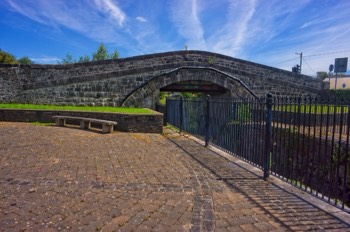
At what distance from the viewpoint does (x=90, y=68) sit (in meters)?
16.6

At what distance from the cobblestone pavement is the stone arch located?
10.1 metres

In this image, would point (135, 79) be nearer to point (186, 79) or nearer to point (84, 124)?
point (186, 79)

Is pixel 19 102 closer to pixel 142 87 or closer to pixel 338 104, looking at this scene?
pixel 142 87

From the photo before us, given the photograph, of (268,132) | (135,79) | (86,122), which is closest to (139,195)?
(268,132)

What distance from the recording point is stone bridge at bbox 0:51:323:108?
52.9 ft

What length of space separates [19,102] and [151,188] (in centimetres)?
1462

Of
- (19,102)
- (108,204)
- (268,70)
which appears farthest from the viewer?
(268,70)

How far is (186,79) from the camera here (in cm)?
1802

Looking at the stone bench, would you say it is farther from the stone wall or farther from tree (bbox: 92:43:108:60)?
tree (bbox: 92:43:108:60)

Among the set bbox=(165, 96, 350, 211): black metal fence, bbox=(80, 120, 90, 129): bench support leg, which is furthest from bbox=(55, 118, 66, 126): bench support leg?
bbox=(165, 96, 350, 211): black metal fence

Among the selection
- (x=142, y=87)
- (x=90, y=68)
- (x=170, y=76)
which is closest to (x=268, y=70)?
(x=170, y=76)

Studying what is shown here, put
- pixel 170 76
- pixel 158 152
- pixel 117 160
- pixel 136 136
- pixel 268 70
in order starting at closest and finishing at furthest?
pixel 117 160
pixel 158 152
pixel 136 136
pixel 170 76
pixel 268 70

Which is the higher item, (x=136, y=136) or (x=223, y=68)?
(x=223, y=68)

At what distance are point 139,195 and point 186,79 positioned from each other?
14.2m
